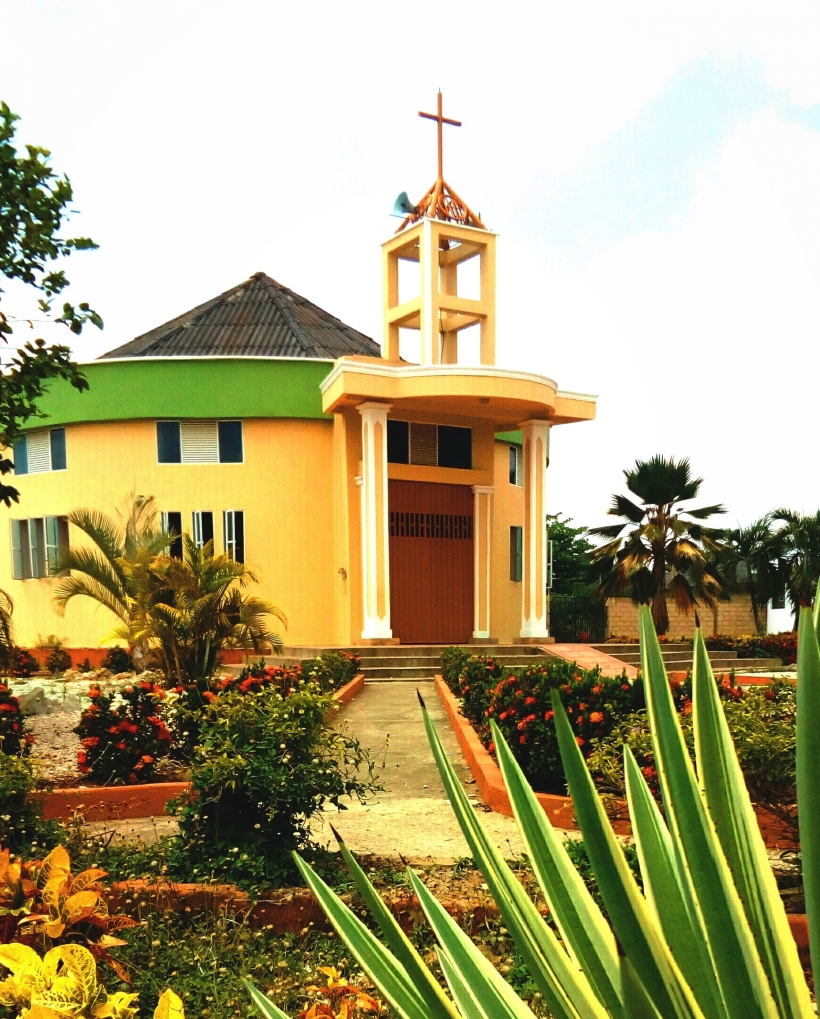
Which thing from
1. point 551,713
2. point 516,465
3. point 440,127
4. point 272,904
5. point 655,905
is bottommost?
point 272,904

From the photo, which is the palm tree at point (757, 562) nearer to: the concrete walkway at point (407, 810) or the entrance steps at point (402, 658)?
the entrance steps at point (402, 658)

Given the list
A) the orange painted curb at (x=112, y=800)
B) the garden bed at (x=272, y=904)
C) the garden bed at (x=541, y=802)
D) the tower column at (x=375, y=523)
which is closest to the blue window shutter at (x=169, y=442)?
the tower column at (x=375, y=523)

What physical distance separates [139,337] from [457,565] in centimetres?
969

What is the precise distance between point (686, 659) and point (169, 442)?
461 inches

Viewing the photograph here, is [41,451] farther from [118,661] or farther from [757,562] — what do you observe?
[757,562]

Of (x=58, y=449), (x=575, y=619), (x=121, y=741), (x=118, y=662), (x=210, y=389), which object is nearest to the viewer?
(x=121, y=741)

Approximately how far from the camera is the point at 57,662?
757 inches

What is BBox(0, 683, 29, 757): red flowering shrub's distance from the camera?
698cm

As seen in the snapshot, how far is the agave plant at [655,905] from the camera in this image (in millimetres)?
1006

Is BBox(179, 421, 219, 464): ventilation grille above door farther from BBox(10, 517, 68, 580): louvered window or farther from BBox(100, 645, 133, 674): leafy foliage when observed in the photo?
BBox(100, 645, 133, 674): leafy foliage

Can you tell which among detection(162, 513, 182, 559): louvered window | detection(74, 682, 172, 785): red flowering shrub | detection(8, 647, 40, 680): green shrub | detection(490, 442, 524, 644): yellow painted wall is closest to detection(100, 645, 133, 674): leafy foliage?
detection(8, 647, 40, 680): green shrub

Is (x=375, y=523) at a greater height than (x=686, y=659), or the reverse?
(x=375, y=523)

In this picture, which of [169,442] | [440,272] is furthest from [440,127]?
[169,442]

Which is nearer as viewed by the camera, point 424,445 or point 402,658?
point 402,658
